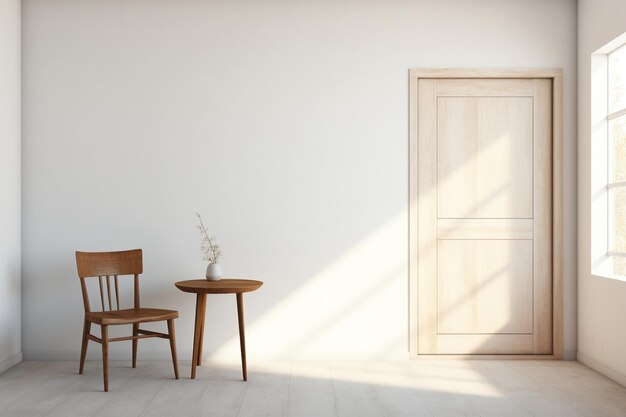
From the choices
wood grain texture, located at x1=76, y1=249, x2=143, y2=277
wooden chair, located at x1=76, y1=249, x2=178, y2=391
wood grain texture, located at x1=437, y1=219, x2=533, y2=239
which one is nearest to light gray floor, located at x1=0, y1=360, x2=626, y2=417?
→ wooden chair, located at x1=76, y1=249, x2=178, y2=391

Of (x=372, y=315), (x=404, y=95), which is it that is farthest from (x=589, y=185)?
(x=372, y=315)

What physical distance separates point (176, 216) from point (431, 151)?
6.24 ft

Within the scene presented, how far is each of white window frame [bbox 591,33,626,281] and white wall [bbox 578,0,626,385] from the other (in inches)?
1.5

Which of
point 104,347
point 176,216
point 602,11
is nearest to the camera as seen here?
point 104,347

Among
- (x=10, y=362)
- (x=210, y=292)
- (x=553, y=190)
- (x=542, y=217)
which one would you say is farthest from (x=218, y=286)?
(x=553, y=190)

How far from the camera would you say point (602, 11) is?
457 cm

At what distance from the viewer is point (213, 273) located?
4574mm

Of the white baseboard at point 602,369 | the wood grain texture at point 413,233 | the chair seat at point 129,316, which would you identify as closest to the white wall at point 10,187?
the chair seat at point 129,316

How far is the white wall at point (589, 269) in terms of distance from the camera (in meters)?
4.34

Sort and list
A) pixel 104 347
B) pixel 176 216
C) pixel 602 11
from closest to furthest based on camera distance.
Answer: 1. pixel 104 347
2. pixel 602 11
3. pixel 176 216

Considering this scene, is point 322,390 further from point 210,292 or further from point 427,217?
point 427,217

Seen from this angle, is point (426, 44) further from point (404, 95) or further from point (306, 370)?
point (306, 370)

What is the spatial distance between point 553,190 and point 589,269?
0.63 metres

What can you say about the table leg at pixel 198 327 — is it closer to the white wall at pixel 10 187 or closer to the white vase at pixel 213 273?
the white vase at pixel 213 273
